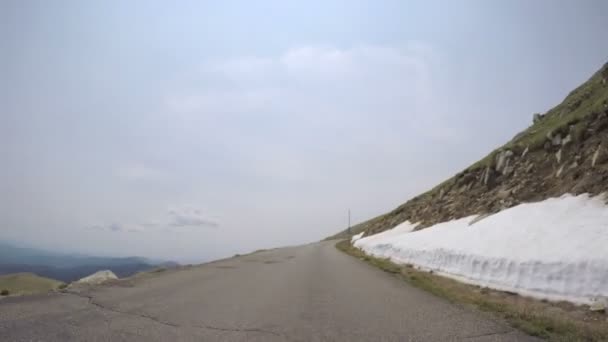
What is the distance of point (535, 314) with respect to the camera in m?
6.91

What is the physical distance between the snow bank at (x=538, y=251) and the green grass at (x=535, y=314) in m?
0.39

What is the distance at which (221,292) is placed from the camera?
1050cm

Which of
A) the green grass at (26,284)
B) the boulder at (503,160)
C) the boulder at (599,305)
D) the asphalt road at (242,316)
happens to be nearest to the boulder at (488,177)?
the boulder at (503,160)

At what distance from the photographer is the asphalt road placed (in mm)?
5746

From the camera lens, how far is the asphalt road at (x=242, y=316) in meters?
5.75

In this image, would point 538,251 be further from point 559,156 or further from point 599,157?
point 559,156

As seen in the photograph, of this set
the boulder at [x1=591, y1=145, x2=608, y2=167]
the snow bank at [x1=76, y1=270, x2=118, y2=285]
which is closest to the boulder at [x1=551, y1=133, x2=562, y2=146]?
the boulder at [x1=591, y1=145, x2=608, y2=167]

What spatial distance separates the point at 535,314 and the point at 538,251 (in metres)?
2.74

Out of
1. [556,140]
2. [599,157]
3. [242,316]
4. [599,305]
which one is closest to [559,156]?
[556,140]

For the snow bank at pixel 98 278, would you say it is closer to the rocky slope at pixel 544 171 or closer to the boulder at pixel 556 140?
the rocky slope at pixel 544 171

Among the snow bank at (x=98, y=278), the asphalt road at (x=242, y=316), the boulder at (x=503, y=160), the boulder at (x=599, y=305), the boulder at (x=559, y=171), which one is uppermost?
the boulder at (x=503, y=160)

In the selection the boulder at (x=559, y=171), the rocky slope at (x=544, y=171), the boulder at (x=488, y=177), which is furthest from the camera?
the boulder at (x=488, y=177)

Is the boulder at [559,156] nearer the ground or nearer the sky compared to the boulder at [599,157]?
nearer the sky

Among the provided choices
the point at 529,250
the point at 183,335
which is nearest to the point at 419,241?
the point at 529,250
